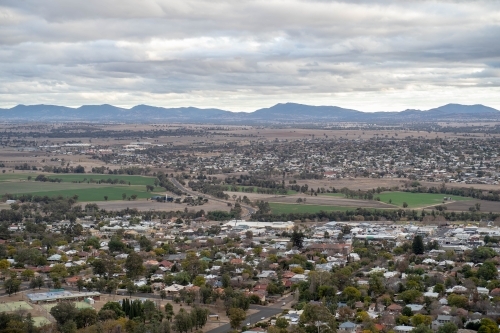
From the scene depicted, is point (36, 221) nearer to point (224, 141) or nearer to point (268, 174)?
point (268, 174)

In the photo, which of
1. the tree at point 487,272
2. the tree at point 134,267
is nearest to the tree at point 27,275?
the tree at point 134,267

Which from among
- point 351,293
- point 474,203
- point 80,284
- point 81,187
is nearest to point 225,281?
point 351,293

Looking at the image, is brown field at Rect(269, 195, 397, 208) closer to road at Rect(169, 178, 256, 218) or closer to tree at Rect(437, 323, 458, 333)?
road at Rect(169, 178, 256, 218)

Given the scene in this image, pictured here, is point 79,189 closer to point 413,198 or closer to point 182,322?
point 413,198

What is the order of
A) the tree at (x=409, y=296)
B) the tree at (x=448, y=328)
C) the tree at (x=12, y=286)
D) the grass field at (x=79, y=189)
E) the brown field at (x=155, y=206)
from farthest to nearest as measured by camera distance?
the grass field at (x=79, y=189)
the brown field at (x=155, y=206)
the tree at (x=12, y=286)
the tree at (x=409, y=296)
the tree at (x=448, y=328)

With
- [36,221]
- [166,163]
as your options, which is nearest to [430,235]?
[36,221]

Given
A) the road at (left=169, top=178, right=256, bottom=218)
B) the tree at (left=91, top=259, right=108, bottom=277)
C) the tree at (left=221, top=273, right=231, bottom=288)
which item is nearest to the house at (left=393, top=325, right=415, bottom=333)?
the tree at (left=221, top=273, right=231, bottom=288)

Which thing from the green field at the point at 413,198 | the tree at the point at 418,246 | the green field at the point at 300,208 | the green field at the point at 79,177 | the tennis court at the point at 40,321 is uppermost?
the tree at the point at 418,246

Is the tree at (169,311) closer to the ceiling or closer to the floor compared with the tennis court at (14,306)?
closer to the ceiling

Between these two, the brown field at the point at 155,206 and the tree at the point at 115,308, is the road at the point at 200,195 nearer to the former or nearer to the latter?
the brown field at the point at 155,206
